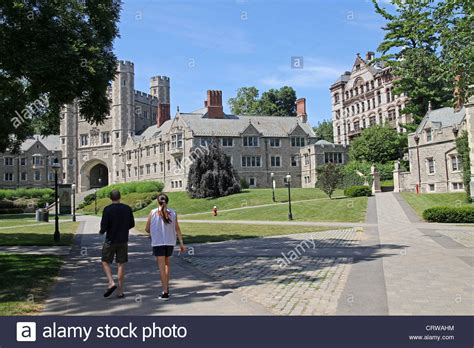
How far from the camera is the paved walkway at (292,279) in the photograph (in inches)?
299

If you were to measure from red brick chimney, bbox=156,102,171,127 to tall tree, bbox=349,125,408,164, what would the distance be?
113 feet

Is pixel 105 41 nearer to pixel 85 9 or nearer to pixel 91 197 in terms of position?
pixel 85 9

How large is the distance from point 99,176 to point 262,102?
38.1 meters

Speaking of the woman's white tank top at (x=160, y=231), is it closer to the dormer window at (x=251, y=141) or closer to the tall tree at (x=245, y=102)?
the dormer window at (x=251, y=141)

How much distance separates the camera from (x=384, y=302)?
7.82 m

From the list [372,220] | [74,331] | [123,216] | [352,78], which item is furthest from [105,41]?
[352,78]

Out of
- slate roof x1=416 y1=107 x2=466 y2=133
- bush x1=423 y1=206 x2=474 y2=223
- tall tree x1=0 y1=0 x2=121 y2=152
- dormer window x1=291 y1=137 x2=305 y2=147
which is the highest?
dormer window x1=291 y1=137 x2=305 y2=147

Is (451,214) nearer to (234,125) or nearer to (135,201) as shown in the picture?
(135,201)

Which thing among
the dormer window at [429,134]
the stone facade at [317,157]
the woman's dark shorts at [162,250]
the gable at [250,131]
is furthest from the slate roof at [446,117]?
the woman's dark shorts at [162,250]

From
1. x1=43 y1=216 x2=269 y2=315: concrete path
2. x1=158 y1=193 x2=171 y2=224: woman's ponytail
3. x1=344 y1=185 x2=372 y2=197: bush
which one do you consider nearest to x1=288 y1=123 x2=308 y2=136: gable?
x1=344 y1=185 x2=372 y2=197: bush

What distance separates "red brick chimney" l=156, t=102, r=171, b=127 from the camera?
74938mm

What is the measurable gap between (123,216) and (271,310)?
349 cm

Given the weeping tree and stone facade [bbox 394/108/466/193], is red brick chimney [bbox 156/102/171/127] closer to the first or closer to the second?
the weeping tree

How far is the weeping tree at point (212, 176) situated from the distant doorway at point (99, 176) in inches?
1548
